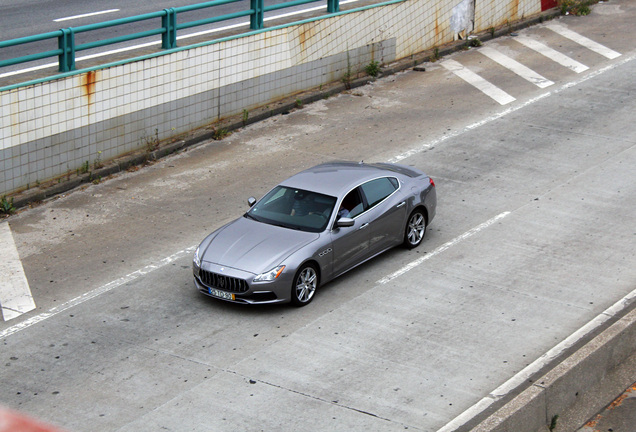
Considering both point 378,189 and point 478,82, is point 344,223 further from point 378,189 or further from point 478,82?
point 478,82

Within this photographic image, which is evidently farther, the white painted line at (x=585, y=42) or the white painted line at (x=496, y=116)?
the white painted line at (x=585, y=42)

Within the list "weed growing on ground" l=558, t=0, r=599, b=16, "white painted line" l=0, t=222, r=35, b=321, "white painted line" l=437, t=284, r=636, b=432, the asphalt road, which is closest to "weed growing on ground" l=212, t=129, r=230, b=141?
the asphalt road

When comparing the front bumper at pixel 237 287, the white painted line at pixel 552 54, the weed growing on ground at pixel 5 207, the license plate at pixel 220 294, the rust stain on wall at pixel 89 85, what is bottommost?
the weed growing on ground at pixel 5 207

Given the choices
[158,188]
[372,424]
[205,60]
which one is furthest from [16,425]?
[205,60]

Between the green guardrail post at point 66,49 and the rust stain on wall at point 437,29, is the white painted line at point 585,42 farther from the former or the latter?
the green guardrail post at point 66,49

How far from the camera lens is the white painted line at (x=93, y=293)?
9.82 meters

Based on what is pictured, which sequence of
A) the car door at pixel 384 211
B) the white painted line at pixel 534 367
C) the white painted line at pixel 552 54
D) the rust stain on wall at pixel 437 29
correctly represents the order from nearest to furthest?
the white painted line at pixel 534 367
the car door at pixel 384 211
the white painted line at pixel 552 54
the rust stain on wall at pixel 437 29

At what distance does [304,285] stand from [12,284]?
382 cm

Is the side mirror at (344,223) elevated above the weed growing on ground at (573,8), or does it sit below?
below

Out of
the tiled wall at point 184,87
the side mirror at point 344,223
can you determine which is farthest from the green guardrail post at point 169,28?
the side mirror at point 344,223

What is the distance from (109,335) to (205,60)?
25.7ft

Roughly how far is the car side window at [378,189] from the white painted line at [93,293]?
8.51 ft

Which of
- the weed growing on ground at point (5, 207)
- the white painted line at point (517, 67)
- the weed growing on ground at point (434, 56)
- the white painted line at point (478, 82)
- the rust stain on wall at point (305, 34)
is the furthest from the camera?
the weed growing on ground at point (434, 56)

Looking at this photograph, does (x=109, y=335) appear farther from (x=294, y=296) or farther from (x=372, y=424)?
(x=372, y=424)
